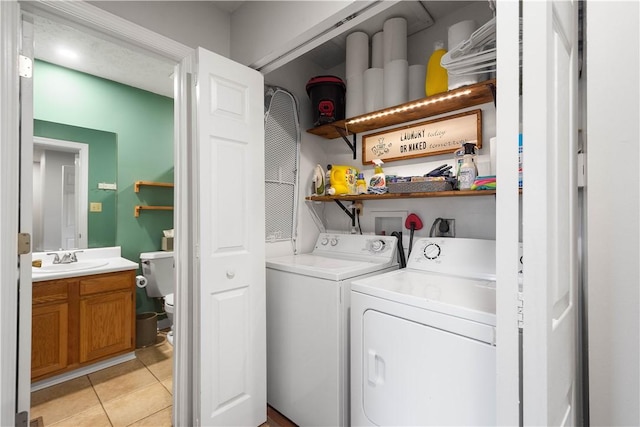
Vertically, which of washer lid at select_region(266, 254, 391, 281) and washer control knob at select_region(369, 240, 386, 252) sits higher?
washer control knob at select_region(369, 240, 386, 252)

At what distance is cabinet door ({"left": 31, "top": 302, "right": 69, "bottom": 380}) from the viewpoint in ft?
6.70

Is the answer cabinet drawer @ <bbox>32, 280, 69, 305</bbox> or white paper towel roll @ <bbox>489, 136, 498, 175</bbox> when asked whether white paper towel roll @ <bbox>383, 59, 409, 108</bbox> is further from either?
cabinet drawer @ <bbox>32, 280, 69, 305</bbox>

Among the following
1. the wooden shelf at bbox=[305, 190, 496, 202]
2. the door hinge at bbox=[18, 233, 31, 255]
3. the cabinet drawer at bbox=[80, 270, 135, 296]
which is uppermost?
the wooden shelf at bbox=[305, 190, 496, 202]

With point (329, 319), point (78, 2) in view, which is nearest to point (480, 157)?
point (329, 319)

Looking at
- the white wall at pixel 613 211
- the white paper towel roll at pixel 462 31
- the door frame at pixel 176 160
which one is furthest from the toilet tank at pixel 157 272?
the white wall at pixel 613 211

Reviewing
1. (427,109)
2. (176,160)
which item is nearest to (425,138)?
(427,109)

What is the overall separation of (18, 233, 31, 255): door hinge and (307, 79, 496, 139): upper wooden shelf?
1.69m

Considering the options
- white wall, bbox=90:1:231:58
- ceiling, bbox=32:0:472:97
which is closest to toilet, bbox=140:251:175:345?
ceiling, bbox=32:0:472:97

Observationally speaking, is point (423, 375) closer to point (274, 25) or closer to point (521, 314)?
point (521, 314)

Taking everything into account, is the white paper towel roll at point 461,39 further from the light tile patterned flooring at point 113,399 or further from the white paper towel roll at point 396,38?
the light tile patterned flooring at point 113,399

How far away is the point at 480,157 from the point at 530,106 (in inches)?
44.8

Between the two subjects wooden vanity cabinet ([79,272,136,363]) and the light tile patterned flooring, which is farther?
wooden vanity cabinet ([79,272,136,363])

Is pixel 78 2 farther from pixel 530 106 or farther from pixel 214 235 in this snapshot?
pixel 530 106

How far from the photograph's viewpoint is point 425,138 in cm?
187
